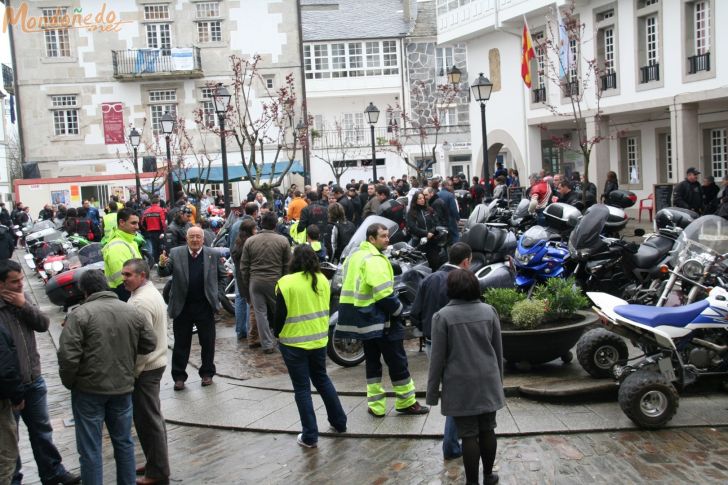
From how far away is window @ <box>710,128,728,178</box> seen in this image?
24781 mm

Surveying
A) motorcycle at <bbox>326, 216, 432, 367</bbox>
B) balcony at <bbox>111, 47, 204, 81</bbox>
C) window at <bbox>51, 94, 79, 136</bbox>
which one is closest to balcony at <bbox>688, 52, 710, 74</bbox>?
motorcycle at <bbox>326, 216, 432, 367</bbox>

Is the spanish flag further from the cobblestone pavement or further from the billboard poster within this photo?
the billboard poster

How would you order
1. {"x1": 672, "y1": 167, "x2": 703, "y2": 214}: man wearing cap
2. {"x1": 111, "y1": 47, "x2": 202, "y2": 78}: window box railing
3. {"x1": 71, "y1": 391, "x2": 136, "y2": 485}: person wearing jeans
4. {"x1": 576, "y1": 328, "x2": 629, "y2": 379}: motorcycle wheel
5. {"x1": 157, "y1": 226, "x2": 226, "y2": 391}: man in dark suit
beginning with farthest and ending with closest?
{"x1": 111, "y1": 47, "x2": 202, "y2": 78}: window box railing
{"x1": 672, "y1": 167, "x2": 703, "y2": 214}: man wearing cap
{"x1": 157, "y1": 226, "x2": 226, "y2": 391}: man in dark suit
{"x1": 576, "y1": 328, "x2": 629, "y2": 379}: motorcycle wheel
{"x1": 71, "y1": 391, "x2": 136, "y2": 485}: person wearing jeans

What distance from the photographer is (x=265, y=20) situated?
1609 inches

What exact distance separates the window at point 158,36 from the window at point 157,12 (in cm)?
38

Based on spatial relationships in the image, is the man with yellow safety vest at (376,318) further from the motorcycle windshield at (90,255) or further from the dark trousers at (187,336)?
the motorcycle windshield at (90,255)

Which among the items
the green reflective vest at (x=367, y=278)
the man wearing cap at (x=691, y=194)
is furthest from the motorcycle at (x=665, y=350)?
the man wearing cap at (x=691, y=194)

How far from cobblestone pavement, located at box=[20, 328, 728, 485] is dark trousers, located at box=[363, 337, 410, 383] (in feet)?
2.32

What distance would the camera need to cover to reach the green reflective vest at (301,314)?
7395mm

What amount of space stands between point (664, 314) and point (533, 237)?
4134 millimetres

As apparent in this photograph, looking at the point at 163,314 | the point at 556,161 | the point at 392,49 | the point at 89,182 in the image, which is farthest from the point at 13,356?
the point at 392,49

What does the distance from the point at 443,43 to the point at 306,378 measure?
2749 centimetres

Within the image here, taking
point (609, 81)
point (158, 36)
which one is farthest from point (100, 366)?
point (158, 36)

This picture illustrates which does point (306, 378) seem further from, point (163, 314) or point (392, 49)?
point (392, 49)
